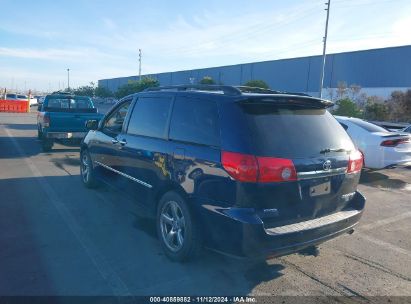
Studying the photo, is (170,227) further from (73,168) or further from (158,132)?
(73,168)

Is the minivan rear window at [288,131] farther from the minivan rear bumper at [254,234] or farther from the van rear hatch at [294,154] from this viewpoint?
the minivan rear bumper at [254,234]

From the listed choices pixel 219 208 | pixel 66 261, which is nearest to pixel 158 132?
pixel 219 208

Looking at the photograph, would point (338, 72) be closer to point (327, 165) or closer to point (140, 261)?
point (327, 165)

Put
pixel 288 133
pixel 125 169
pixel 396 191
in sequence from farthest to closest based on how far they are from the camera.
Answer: pixel 396 191 → pixel 125 169 → pixel 288 133

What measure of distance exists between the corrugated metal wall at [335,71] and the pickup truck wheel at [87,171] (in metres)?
48.2

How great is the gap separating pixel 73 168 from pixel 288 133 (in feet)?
22.3

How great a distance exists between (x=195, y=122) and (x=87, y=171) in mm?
3818

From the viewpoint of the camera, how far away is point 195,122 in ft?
12.9

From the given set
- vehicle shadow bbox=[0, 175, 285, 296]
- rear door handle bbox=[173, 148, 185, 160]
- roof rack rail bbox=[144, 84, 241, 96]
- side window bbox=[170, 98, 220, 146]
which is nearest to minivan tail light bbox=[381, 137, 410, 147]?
vehicle shadow bbox=[0, 175, 285, 296]

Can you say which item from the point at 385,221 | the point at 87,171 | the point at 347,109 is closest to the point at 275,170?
the point at 385,221

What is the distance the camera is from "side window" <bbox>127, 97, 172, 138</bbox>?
4453mm

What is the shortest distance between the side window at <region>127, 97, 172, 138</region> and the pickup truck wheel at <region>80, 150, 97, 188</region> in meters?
2.03

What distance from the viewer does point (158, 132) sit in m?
4.47

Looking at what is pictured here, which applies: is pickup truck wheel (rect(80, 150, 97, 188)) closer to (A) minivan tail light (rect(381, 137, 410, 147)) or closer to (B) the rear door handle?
(B) the rear door handle
